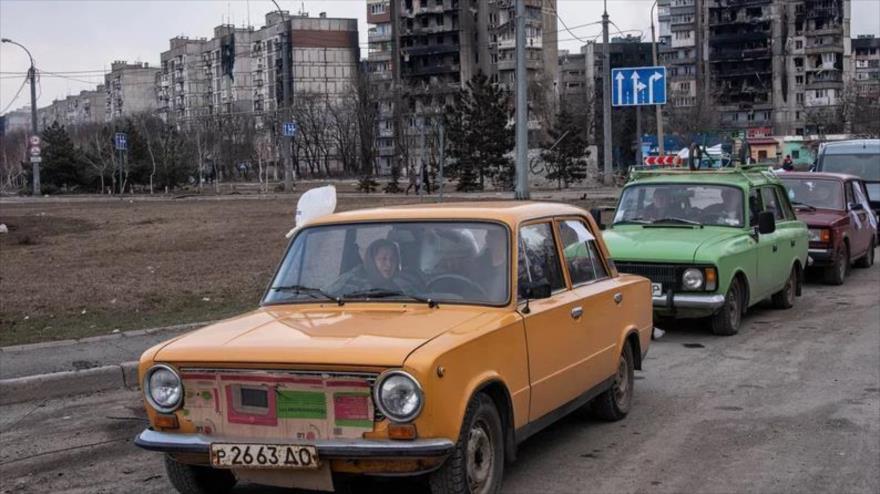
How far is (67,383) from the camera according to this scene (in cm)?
838

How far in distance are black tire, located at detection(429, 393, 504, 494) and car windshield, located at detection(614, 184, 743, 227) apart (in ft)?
23.0

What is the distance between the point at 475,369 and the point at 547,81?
9817cm

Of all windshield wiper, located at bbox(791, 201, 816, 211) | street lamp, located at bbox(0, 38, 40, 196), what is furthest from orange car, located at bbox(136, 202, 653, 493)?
street lamp, located at bbox(0, 38, 40, 196)

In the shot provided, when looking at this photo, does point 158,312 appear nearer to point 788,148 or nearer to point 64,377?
point 64,377

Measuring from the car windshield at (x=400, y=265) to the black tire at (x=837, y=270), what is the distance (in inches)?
442

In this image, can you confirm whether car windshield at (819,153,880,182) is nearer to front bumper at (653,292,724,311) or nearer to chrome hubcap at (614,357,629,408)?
front bumper at (653,292,724,311)

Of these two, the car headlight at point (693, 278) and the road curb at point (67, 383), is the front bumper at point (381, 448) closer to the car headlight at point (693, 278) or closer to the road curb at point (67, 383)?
the road curb at point (67, 383)

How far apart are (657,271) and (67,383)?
19.6 ft

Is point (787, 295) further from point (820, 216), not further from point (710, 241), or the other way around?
point (820, 216)

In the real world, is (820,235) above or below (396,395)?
below

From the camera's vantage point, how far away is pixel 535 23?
110312mm

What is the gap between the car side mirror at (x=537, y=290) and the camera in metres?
5.60

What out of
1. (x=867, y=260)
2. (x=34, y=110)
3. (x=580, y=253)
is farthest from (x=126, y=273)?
(x=34, y=110)

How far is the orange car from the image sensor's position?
4457mm
